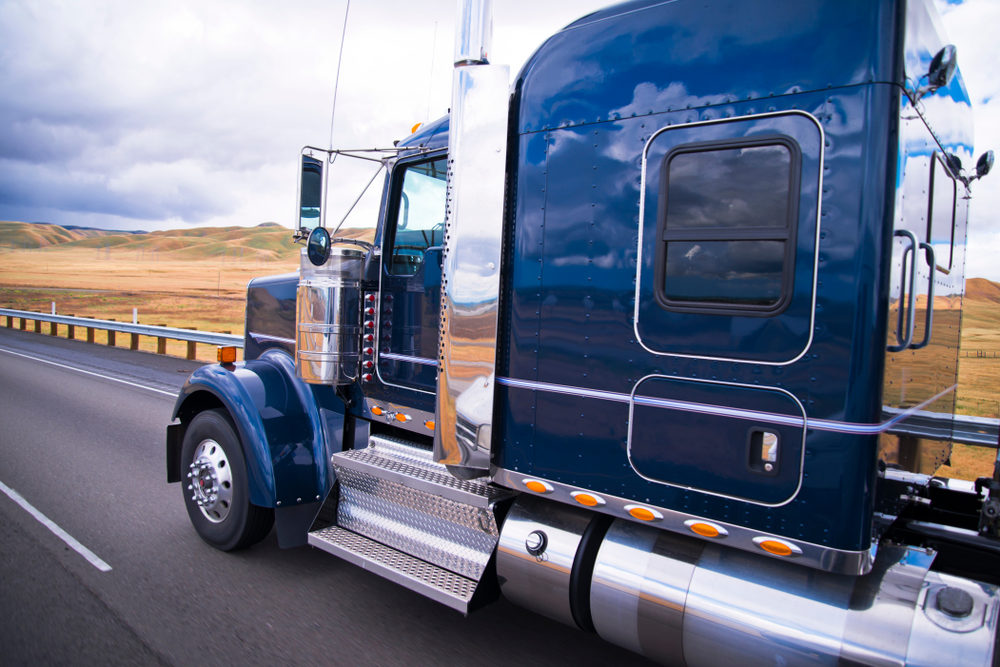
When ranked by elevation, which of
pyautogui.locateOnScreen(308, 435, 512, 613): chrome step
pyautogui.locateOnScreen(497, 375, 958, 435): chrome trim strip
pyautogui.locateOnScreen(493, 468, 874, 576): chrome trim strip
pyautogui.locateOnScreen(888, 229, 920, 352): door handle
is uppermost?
pyautogui.locateOnScreen(888, 229, 920, 352): door handle

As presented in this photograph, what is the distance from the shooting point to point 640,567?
8.39 ft

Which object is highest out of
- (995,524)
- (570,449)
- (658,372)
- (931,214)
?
(931,214)

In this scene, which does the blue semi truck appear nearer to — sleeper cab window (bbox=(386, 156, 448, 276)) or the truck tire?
sleeper cab window (bbox=(386, 156, 448, 276))

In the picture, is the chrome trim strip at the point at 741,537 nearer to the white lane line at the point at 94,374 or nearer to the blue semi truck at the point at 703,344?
the blue semi truck at the point at 703,344

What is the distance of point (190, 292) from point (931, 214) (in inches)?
1744

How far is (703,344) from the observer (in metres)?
2.37

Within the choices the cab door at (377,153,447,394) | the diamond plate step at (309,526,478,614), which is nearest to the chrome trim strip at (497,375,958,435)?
the cab door at (377,153,447,394)

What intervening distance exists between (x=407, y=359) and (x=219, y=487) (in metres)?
1.66

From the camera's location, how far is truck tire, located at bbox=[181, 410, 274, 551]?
4.12 meters

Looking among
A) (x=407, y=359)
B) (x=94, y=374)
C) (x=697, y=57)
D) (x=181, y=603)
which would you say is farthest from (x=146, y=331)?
(x=697, y=57)

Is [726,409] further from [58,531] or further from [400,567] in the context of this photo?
[58,531]

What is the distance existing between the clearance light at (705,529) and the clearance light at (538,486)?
2.12ft

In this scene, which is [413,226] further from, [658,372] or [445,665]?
[445,665]

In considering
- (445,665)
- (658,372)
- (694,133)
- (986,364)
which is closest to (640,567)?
(658,372)
